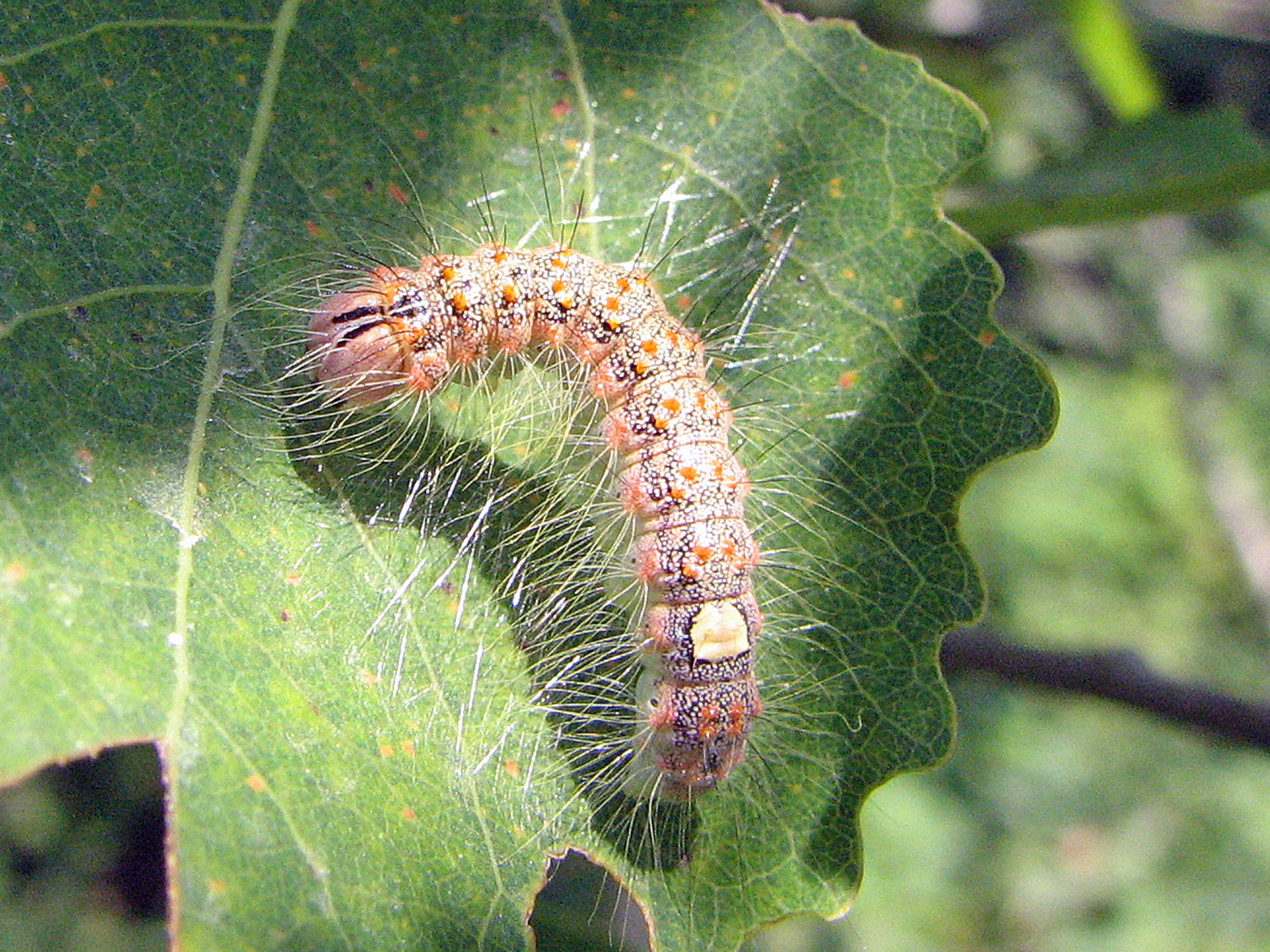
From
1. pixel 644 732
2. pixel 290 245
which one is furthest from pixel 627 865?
pixel 290 245

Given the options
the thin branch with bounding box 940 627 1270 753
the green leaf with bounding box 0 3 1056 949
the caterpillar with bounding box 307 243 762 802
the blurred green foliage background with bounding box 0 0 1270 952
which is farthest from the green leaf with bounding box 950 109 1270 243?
the thin branch with bounding box 940 627 1270 753

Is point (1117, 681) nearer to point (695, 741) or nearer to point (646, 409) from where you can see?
point (695, 741)

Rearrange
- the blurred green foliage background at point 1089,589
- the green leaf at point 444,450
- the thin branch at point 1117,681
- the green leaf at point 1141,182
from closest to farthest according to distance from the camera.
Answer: the green leaf at point 444,450 → the green leaf at point 1141,182 → the thin branch at point 1117,681 → the blurred green foliage background at point 1089,589

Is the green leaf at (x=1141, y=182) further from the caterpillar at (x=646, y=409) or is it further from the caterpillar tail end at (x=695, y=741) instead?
the caterpillar tail end at (x=695, y=741)

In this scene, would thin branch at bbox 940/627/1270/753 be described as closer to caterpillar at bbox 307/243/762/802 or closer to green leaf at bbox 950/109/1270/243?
caterpillar at bbox 307/243/762/802

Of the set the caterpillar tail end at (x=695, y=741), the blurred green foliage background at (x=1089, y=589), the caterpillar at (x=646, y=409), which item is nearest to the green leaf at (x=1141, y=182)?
the blurred green foliage background at (x=1089, y=589)

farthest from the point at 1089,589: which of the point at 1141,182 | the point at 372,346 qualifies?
the point at 372,346

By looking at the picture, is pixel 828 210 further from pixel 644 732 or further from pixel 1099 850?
pixel 1099 850
